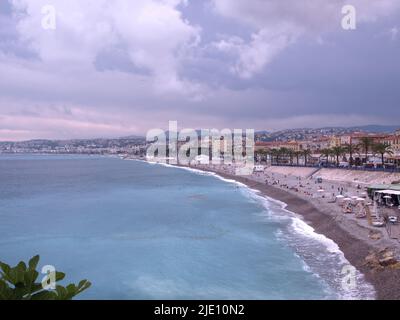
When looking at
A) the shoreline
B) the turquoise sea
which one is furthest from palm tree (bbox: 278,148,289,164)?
the turquoise sea

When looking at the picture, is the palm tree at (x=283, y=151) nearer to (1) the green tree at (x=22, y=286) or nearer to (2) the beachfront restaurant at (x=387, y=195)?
(2) the beachfront restaurant at (x=387, y=195)

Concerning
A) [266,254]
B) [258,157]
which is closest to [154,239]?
[266,254]

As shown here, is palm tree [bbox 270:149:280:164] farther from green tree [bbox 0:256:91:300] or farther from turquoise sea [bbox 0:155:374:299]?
green tree [bbox 0:256:91:300]

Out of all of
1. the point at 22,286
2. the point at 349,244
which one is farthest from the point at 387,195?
the point at 22,286
